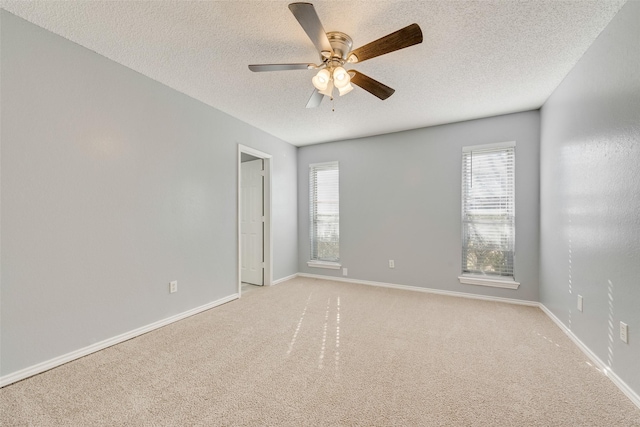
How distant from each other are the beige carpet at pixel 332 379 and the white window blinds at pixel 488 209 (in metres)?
0.94

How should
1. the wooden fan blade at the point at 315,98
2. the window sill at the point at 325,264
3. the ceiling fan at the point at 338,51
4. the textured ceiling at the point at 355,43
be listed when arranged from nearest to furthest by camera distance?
the ceiling fan at the point at 338,51, the textured ceiling at the point at 355,43, the wooden fan blade at the point at 315,98, the window sill at the point at 325,264

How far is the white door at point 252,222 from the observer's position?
4.60m

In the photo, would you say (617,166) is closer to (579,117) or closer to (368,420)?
(579,117)

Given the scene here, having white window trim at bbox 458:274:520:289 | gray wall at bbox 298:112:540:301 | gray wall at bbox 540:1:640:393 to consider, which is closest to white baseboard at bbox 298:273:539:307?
gray wall at bbox 298:112:540:301

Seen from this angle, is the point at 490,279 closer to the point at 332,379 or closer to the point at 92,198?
the point at 332,379

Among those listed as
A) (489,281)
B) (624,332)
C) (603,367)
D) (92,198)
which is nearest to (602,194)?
(624,332)

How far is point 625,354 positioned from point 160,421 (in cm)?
294

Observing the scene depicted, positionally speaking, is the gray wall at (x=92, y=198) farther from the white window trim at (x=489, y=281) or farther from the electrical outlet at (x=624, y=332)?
the electrical outlet at (x=624, y=332)

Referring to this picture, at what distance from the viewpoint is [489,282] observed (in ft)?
12.0

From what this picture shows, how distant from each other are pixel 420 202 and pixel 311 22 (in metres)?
3.22

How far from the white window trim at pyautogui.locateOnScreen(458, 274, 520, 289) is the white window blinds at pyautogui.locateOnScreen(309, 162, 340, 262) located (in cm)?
205

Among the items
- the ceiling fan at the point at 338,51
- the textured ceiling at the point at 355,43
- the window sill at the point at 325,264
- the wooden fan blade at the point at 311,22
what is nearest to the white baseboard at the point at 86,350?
the window sill at the point at 325,264

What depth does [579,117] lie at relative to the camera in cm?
237

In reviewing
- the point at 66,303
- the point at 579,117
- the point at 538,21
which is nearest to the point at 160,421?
the point at 66,303
